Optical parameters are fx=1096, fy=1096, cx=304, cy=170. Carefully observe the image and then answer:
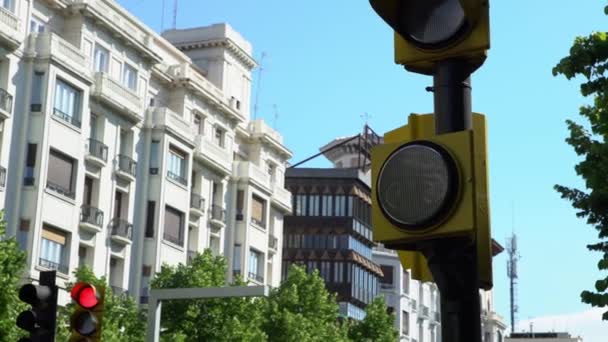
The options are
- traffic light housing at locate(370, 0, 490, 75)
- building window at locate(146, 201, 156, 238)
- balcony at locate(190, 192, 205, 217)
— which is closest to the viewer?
traffic light housing at locate(370, 0, 490, 75)

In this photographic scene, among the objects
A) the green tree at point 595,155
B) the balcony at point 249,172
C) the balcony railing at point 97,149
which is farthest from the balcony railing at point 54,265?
the green tree at point 595,155

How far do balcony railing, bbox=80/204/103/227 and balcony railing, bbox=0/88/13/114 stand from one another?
5581mm

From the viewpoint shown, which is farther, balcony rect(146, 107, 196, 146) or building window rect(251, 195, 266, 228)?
building window rect(251, 195, 266, 228)

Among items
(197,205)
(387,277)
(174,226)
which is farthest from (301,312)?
(387,277)

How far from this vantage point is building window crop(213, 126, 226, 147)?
190ft

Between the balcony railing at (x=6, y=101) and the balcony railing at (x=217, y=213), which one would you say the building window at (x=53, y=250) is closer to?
the balcony railing at (x=6, y=101)

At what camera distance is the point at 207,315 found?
40406mm

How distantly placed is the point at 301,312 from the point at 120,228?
9.82m

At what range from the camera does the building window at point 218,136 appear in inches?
2283

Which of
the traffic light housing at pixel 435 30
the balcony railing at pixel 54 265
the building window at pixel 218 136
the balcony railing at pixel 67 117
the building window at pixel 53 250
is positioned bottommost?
the traffic light housing at pixel 435 30

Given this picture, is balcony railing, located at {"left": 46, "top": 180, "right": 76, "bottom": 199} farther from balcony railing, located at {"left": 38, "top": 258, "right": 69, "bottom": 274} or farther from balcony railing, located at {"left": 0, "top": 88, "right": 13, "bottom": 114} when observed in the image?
balcony railing, located at {"left": 0, "top": 88, "right": 13, "bottom": 114}

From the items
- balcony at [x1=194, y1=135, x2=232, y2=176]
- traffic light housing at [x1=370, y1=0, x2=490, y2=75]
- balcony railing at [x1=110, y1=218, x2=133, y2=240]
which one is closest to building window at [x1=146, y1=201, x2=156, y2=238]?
balcony railing at [x1=110, y1=218, x2=133, y2=240]

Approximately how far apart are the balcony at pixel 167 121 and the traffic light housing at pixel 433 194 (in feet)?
156

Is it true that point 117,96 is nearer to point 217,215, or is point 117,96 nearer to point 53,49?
point 53,49
